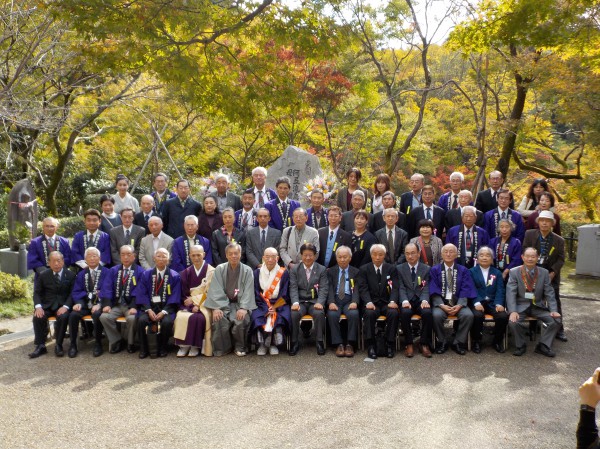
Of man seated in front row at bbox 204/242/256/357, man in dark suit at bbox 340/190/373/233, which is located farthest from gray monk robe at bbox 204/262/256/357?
man in dark suit at bbox 340/190/373/233

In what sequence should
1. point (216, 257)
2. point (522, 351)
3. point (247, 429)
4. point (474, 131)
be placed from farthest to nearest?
point (474, 131), point (216, 257), point (522, 351), point (247, 429)

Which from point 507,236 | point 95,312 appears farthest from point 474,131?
point 95,312

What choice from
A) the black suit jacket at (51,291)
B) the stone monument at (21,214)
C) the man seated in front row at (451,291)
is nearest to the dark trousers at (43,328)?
the black suit jacket at (51,291)

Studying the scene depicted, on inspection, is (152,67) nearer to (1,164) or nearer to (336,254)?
(336,254)

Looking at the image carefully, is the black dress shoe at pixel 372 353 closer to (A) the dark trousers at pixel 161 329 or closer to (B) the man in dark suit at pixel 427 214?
(B) the man in dark suit at pixel 427 214

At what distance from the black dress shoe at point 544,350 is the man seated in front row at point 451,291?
0.88 metres

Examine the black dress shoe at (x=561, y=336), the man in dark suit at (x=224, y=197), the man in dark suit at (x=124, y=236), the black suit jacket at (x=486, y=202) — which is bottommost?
the black dress shoe at (x=561, y=336)

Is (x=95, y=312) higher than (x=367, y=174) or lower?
lower

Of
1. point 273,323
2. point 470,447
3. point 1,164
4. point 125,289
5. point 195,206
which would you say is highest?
point 1,164

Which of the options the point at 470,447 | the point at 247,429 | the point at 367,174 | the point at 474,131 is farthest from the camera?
the point at 367,174

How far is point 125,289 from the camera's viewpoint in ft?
22.6

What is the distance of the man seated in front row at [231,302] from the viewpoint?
664 centimetres

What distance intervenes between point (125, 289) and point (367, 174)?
11.8 m

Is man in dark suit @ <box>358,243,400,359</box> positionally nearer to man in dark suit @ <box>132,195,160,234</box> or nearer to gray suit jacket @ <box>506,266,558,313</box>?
gray suit jacket @ <box>506,266,558,313</box>
